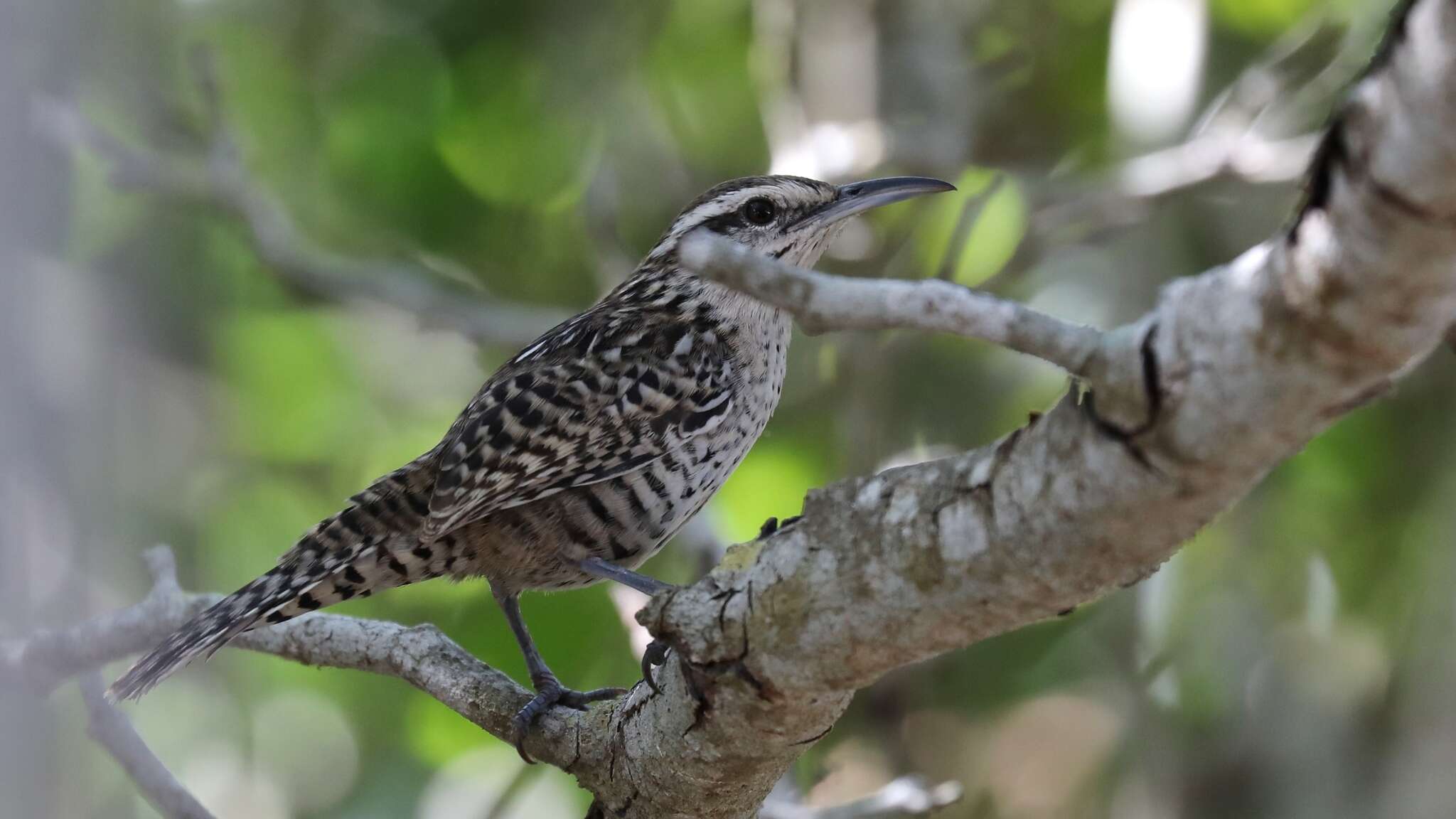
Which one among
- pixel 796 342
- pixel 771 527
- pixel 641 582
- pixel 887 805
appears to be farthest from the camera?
pixel 796 342

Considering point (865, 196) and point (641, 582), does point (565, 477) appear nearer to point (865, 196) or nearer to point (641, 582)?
point (641, 582)

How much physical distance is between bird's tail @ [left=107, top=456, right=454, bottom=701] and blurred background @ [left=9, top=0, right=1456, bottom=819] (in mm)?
618

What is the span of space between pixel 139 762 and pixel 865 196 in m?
2.50

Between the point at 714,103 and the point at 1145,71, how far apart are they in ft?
7.66

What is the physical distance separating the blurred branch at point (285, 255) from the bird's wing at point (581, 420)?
5.99 ft

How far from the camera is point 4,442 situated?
5.89 ft

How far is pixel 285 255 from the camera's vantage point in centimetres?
587

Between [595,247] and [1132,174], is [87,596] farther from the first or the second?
[1132,174]

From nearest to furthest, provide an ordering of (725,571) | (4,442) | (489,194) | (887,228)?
(4,442) → (725,571) → (887,228) → (489,194)

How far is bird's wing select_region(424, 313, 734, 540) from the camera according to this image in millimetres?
3656

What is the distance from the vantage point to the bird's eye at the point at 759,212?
4.25 meters

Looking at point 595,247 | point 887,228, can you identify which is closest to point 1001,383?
point 887,228

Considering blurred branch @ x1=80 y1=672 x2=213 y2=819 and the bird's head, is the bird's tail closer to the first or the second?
blurred branch @ x1=80 y1=672 x2=213 y2=819

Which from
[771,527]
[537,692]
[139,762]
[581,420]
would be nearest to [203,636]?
[139,762]
